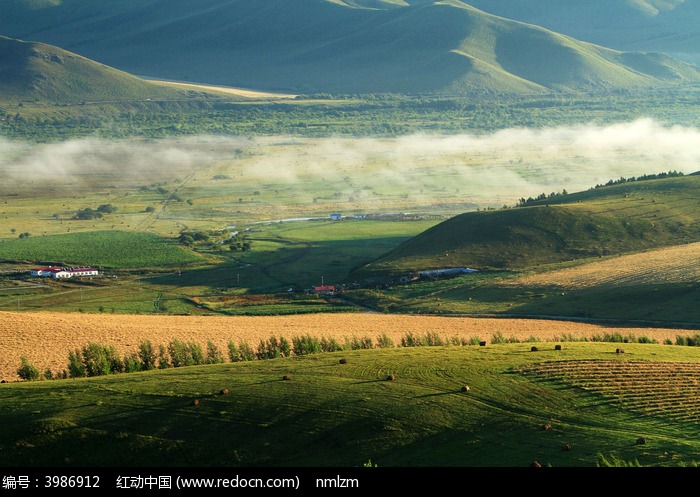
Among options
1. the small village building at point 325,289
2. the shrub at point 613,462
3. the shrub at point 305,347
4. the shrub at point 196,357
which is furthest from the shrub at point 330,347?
the small village building at point 325,289

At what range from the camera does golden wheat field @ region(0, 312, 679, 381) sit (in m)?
71.9

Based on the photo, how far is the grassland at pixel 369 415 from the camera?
134 ft

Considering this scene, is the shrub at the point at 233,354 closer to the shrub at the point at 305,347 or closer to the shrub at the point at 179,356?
the shrub at the point at 179,356

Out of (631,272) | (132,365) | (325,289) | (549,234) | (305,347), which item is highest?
(549,234)

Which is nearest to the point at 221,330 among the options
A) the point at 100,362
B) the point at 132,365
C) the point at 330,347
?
the point at 330,347

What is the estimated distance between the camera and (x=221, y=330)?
82.1 metres

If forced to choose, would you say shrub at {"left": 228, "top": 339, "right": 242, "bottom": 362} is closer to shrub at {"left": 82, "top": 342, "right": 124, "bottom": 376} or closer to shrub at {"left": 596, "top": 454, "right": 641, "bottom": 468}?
shrub at {"left": 82, "top": 342, "right": 124, "bottom": 376}

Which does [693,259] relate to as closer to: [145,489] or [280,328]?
[280,328]

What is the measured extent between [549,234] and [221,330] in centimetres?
6199

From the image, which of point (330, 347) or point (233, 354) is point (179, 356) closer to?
point (233, 354)

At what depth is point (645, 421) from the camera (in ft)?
140

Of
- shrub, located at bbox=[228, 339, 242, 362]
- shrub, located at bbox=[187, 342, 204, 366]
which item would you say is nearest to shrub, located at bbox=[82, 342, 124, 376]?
shrub, located at bbox=[187, 342, 204, 366]

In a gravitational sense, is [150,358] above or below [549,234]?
below

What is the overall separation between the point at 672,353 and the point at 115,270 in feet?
299
